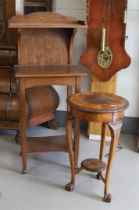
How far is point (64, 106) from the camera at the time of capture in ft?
11.7

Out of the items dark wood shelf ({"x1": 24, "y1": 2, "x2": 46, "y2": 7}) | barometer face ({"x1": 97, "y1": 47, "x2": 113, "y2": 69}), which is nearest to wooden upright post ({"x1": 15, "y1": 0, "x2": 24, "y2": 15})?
dark wood shelf ({"x1": 24, "y1": 2, "x2": 46, "y2": 7})

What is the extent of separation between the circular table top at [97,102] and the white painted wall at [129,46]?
3.42 feet

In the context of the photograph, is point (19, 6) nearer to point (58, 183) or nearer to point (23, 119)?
point (23, 119)

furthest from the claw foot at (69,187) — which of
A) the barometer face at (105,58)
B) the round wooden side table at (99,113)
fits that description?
the barometer face at (105,58)

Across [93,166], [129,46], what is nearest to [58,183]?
[93,166]

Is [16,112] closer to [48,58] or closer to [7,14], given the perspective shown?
[48,58]

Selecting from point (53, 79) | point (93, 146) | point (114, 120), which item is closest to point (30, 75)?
point (53, 79)

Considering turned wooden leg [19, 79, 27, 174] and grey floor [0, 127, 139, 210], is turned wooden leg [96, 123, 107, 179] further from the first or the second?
turned wooden leg [19, 79, 27, 174]

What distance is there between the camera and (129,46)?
10.5 feet

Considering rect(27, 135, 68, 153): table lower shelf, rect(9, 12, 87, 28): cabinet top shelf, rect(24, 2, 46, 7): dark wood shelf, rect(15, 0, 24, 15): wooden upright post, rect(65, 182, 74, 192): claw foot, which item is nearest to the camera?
rect(65, 182, 74, 192): claw foot

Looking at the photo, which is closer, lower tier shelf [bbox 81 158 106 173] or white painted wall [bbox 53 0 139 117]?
lower tier shelf [bbox 81 158 106 173]

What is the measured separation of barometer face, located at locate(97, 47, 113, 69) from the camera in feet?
9.74

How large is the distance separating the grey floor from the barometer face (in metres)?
0.77

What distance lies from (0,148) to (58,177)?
2.47ft
